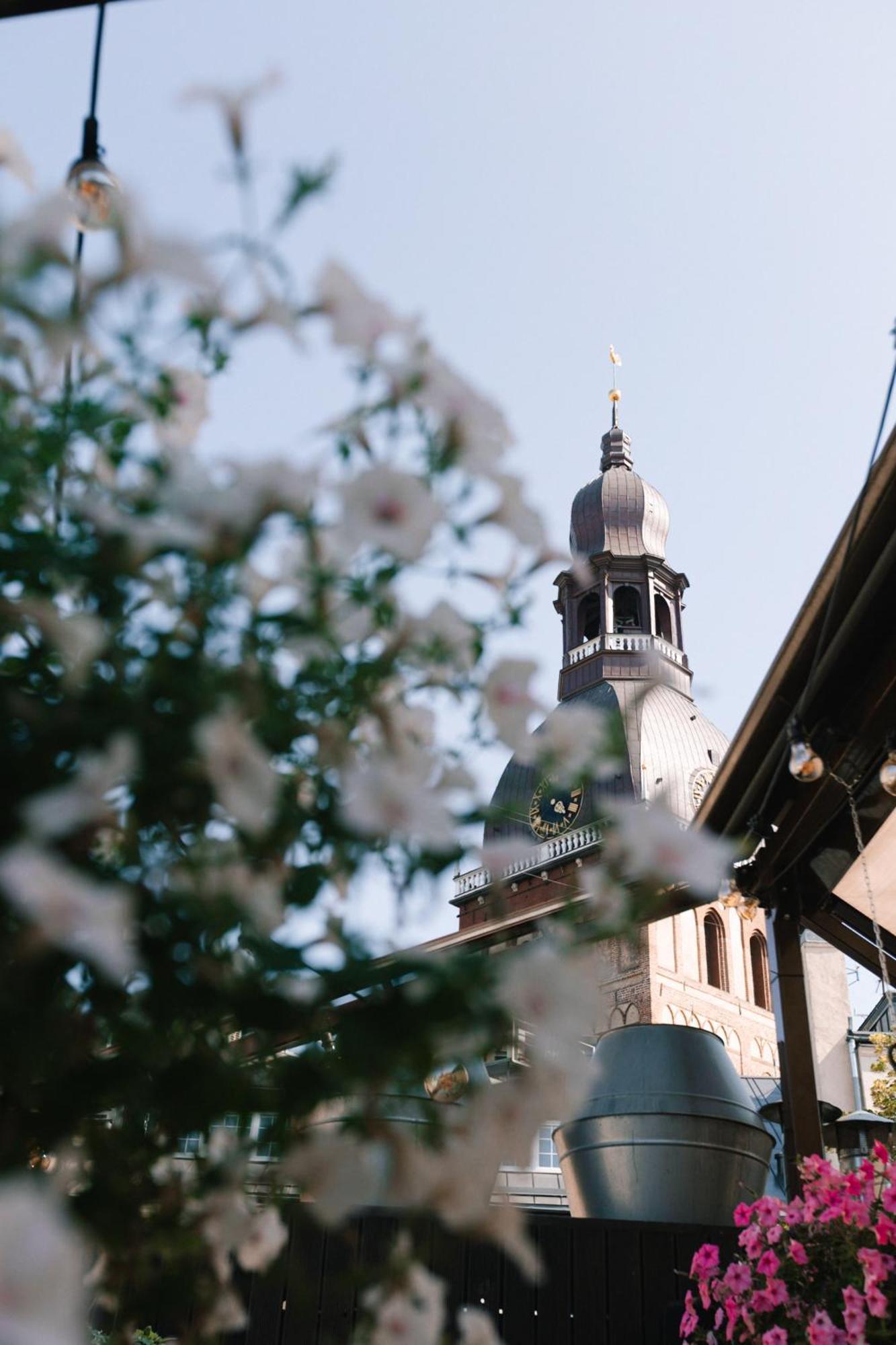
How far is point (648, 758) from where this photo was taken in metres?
27.5

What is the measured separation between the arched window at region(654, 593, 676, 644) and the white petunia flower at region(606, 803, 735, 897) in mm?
33715

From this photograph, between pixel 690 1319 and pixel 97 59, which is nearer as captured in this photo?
pixel 97 59

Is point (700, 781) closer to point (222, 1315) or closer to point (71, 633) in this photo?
point (222, 1315)

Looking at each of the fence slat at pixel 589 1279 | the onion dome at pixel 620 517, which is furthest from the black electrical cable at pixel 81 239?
the onion dome at pixel 620 517

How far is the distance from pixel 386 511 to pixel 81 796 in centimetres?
28

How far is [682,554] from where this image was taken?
35.7m

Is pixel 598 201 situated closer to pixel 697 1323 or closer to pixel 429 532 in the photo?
pixel 429 532

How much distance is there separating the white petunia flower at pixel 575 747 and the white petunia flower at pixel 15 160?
0.66 metres

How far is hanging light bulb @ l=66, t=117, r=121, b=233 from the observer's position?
0.87 metres

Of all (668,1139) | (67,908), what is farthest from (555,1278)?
(67,908)

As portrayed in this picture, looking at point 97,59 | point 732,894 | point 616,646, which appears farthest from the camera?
point 616,646

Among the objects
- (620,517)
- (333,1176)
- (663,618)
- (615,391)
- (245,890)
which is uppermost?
(615,391)

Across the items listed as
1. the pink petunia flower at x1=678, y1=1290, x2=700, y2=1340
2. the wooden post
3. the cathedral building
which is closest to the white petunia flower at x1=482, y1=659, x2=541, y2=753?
the pink petunia flower at x1=678, y1=1290, x2=700, y2=1340

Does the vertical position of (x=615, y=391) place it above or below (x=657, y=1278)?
above
